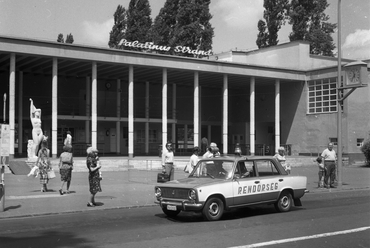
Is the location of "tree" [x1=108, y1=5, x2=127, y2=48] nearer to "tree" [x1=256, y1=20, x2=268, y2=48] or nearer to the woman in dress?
"tree" [x1=256, y1=20, x2=268, y2=48]

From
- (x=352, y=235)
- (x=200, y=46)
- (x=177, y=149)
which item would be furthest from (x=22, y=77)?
(x=352, y=235)

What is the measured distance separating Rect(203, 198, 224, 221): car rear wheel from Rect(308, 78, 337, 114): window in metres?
31.2

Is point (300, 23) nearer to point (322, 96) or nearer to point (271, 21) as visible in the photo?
point (271, 21)

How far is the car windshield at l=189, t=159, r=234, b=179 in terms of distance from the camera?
37.1ft

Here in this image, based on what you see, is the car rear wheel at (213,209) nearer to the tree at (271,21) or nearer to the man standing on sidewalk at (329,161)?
the man standing on sidewalk at (329,161)

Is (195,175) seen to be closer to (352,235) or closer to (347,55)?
(352,235)

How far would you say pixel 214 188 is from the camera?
1066 centimetres

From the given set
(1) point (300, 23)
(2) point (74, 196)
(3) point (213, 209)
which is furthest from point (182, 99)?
(3) point (213, 209)

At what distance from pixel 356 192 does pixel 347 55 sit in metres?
30.6

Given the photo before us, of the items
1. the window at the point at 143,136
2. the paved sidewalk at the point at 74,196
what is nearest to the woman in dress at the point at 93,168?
the paved sidewalk at the point at 74,196

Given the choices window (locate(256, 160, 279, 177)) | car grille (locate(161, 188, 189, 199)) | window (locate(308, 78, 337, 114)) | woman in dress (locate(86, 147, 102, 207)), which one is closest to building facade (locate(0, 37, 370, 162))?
A: window (locate(308, 78, 337, 114))

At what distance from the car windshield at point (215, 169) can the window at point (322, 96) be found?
1195 inches

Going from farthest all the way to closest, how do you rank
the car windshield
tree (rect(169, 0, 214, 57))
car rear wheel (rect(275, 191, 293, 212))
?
tree (rect(169, 0, 214, 57))
car rear wheel (rect(275, 191, 293, 212))
the car windshield

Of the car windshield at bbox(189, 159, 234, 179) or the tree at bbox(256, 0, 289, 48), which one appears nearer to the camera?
the car windshield at bbox(189, 159, 234, 179)
